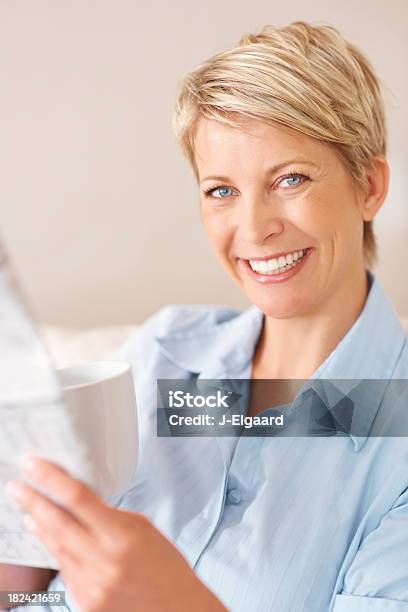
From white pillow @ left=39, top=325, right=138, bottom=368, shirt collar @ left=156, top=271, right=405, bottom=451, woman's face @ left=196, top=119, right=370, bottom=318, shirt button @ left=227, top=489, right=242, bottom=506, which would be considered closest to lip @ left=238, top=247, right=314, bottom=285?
woman's face @ left=196, top=119, right=370, bottom=318

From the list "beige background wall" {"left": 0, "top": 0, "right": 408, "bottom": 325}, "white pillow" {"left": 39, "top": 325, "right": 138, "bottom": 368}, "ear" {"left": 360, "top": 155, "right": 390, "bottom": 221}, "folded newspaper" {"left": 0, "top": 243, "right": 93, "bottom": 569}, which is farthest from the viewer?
"beige background wall" {"left": 0, "top": 0, "right": 408, "bottom": 325}

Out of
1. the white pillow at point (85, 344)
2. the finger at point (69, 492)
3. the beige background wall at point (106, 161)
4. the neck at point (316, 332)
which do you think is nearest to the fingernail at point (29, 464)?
the finger at point (69, 492)

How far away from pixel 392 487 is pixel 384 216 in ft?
2.73

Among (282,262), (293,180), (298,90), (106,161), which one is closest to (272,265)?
(282,262)

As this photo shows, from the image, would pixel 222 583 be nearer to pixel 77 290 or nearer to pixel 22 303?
pixel 22 303

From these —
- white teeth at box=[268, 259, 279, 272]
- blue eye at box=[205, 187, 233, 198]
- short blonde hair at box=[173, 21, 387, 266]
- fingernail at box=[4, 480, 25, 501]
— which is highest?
short blonde hair at box=[173, 21, 387, 266]

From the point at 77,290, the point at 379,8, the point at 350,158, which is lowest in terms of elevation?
the point at 77,290

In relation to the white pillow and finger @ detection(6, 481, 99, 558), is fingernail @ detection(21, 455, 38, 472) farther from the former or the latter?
the white pillow

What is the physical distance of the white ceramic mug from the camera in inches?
20.1

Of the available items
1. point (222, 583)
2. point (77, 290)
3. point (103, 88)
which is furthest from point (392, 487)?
point (103, 88)

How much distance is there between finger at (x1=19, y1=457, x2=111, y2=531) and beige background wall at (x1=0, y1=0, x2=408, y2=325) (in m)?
1.23

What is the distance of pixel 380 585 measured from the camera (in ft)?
2.44

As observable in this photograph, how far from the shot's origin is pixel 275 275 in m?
0.93

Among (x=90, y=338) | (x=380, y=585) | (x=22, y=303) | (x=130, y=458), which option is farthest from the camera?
(x=90, y=338)
